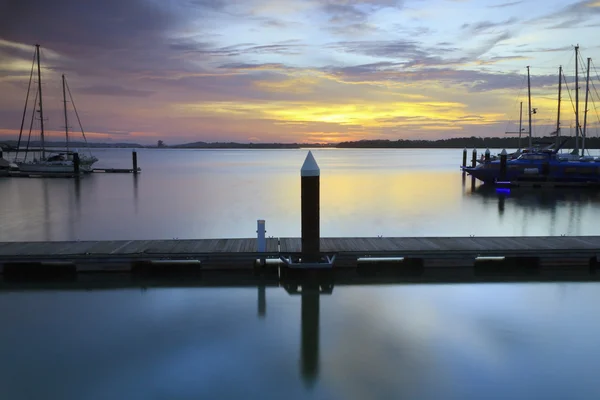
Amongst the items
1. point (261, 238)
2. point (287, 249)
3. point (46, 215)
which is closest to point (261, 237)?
point (261, 238)

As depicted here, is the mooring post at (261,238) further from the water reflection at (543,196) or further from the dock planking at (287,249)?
the water reflection at (543,196)

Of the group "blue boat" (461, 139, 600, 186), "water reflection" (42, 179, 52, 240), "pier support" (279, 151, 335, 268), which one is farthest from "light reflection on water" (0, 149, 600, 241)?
"pier support" (279, 151, 335, 268)

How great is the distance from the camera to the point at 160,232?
17375 millimetres

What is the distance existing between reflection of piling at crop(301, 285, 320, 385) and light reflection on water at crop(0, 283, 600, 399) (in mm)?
27

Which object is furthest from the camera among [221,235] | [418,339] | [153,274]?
[221,235]

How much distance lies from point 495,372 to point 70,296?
769cm

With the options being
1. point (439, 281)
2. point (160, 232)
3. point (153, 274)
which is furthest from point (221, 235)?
point (439, 281)

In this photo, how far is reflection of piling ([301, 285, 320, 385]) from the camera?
6.41 m

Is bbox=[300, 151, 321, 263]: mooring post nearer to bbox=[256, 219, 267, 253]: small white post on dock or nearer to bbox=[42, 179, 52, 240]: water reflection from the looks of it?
bbox=[256, 219, 267, 253]: small white post on dock

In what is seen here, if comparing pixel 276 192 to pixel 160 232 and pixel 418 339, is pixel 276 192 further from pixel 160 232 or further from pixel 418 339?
pixel 418 339

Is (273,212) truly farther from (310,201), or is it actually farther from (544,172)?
(544,172)

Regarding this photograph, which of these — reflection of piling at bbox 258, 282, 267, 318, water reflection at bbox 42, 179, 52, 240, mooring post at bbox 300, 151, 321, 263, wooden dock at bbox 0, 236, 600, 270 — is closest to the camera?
reflection of piling at bbox 258, 282, 267, 318

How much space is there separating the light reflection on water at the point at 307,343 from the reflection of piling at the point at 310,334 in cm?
3

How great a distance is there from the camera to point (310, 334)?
25.3ft
